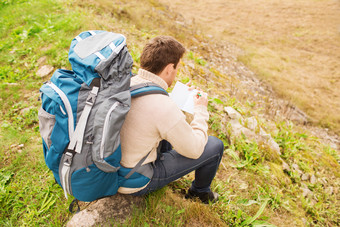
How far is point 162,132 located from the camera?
6.25ft

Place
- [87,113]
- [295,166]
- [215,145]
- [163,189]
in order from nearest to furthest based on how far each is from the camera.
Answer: [87,113]
[215,145]
[163,189]
[295,166]

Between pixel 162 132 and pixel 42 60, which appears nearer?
pixel 162 132

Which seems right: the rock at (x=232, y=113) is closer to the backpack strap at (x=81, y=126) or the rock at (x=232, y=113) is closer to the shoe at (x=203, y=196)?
the shoe at (x=203, y=196)

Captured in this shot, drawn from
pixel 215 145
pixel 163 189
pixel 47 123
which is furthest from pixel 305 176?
pixel 47 123

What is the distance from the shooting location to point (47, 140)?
1.77 meters

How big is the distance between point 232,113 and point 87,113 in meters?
3.84

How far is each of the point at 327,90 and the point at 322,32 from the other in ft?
27.0

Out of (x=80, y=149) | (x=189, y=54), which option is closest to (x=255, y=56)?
(x=189, y=54)

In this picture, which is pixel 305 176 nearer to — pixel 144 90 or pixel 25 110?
pixel 144 90

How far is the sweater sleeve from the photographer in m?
1.89

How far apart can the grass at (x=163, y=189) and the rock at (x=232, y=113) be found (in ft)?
0.51

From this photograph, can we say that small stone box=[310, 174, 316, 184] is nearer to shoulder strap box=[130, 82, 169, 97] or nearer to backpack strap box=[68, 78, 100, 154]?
shoulder strap box=[130, 82, 169, 97]

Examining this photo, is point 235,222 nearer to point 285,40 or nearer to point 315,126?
point 315,126

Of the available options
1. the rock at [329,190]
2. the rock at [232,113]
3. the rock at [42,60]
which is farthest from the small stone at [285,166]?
the rock at [42,60]
